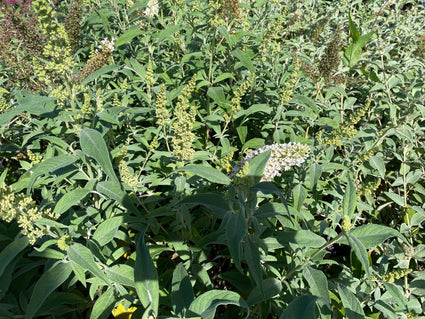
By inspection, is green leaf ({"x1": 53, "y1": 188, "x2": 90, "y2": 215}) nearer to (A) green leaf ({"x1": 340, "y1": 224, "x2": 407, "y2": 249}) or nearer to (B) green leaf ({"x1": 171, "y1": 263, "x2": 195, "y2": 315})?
(B) green leaf ({"x1": 171, "y1": 263, "x2": 195, "y2": 315})

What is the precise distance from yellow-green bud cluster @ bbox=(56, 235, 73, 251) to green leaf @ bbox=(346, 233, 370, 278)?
1.31m

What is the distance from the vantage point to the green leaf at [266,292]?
5.07ft

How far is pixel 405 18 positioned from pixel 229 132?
330cm

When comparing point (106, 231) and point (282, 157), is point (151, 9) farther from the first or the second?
point (106, 231)

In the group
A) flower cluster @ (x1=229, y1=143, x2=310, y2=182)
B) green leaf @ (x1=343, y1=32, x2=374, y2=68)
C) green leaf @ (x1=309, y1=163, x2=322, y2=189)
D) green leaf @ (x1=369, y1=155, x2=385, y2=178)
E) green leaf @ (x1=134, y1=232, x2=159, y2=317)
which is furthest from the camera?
green leaf @ (x1=343, y1=32, x2=374, y2=68)

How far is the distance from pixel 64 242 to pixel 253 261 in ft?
2.99

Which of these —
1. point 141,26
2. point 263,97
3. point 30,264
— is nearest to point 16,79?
point 141,26

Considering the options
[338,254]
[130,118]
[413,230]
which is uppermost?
[130,118]

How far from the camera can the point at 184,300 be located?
1.35 metres

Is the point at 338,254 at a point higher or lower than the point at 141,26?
lower

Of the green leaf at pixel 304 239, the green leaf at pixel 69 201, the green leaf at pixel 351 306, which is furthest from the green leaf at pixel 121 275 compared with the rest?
the green leaf at pixel 351 306

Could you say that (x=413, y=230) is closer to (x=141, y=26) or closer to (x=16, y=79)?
(x=141, y=26)

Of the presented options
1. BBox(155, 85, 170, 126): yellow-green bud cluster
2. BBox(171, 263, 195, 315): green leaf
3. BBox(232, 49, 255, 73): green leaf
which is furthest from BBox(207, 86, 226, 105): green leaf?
BBox(171, 263, 195, 315): green leaf

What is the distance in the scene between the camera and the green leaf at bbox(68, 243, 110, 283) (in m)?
1.41
